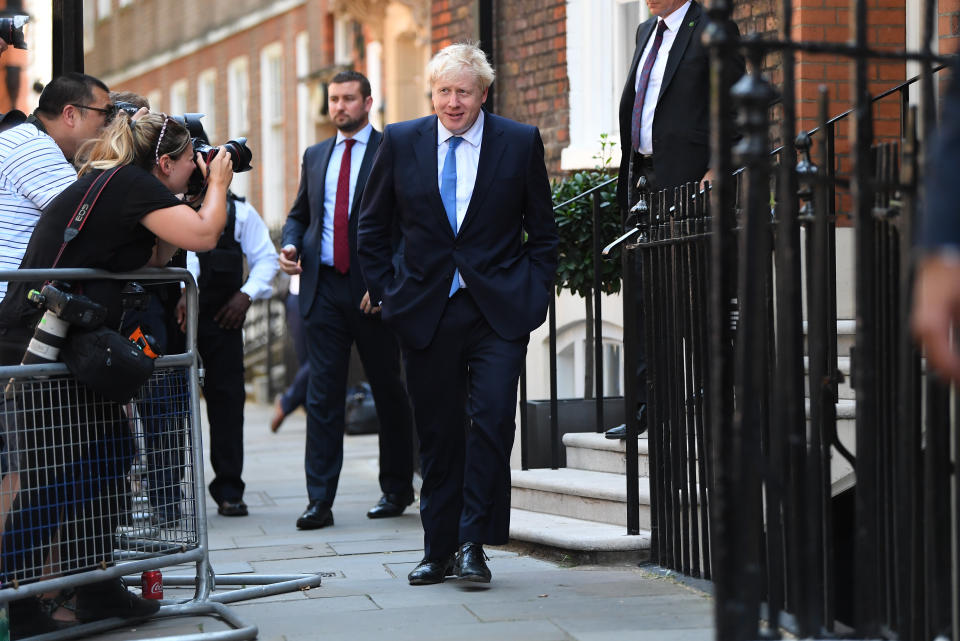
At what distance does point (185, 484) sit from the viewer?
4.83 metres

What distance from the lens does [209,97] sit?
951 inches

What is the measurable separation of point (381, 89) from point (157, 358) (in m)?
12.8

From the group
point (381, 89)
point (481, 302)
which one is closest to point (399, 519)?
point (481, 302)

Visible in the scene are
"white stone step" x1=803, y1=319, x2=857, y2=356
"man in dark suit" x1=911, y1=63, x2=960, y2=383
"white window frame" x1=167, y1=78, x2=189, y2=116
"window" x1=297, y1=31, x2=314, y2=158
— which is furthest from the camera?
"white window frame" x1=167, y1=78, x2=189, y2=116

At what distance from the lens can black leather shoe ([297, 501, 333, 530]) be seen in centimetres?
686

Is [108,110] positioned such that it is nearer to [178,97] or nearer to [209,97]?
[209,97]

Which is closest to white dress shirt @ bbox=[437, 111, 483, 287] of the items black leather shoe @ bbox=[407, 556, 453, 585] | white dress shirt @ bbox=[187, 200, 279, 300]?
black leather shoe @ bbox=[407, 556, 453, 585]

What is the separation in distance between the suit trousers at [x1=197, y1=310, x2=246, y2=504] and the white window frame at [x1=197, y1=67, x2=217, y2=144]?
16923 mm

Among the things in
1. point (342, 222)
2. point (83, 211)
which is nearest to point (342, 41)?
point (342, 222)

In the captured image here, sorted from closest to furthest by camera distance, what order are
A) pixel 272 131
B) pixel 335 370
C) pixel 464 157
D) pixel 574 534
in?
pixel 464 157 → pixel 574 534 → pixel 335 370 → pixel 272 131

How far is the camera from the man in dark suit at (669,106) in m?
6.10

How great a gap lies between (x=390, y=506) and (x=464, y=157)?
250cm

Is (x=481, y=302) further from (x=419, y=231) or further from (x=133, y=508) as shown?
(x=133, y=508)

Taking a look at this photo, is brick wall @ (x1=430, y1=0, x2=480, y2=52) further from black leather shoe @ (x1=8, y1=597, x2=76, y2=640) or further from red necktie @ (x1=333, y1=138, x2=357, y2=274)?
black leather shoe @ (x1=8, y1=597, x2=76, y2=640)
